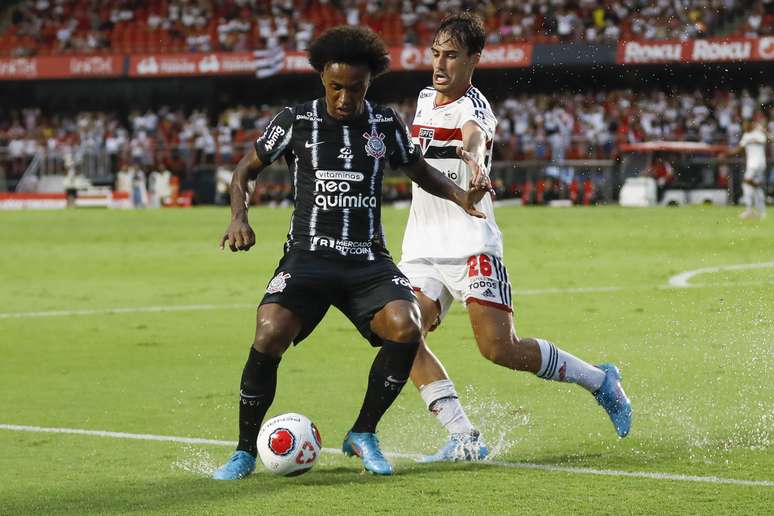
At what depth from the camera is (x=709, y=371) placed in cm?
962

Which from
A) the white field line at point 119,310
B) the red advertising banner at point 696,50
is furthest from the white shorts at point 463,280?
the red advertising banner at point 696,50

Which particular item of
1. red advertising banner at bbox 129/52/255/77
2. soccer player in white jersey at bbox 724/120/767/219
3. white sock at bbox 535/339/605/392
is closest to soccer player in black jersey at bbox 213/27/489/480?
white sock at bbox 535/339/605/392

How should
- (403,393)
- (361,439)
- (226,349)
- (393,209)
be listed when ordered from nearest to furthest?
(361,439)
(403,393)
(226,349)
(393,209)

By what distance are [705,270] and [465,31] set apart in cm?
1154

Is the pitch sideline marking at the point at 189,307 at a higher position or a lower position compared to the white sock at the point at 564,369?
lower

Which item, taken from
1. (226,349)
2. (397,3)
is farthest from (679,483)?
(397,3)

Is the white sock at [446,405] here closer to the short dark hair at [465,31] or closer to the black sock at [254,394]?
the black sock at [254,394]

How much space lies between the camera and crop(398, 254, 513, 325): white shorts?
6.89 meters

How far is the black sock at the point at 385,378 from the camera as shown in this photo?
624 cm

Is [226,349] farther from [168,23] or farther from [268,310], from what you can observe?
[168,23]

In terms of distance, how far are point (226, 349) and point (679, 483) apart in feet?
19.8

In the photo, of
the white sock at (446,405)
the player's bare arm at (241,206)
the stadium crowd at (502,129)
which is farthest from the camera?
the stadium crowd at (502,129)

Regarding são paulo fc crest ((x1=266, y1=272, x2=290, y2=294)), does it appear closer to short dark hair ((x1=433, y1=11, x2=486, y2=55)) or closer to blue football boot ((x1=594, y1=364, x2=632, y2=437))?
short dark hair ((x1=433, y1=11, x2=486, y2=55))

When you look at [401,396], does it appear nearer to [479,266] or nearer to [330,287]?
[479,266]
